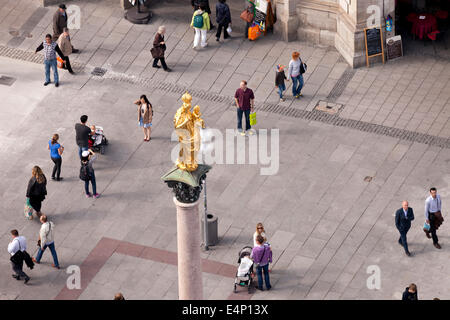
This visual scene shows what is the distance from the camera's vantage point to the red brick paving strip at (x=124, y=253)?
3412 centimetres

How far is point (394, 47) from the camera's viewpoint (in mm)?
42906

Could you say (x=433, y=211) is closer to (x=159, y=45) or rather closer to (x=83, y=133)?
(x=83, y=133)

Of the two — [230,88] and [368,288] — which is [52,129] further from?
Result: [368,288]

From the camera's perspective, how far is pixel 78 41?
1754 inches

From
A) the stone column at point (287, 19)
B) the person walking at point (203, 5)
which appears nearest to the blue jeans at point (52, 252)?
the person walking at point (203, 5)

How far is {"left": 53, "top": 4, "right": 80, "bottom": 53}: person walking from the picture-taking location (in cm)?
4369

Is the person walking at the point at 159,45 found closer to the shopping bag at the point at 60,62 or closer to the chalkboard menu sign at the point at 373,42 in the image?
the shopping bag at the point at 60,62

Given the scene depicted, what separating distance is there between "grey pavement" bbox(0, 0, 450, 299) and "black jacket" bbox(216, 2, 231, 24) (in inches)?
33.9

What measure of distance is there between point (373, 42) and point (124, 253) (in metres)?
12.2

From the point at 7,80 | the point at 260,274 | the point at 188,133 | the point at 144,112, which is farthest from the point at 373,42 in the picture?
the point at 188,133

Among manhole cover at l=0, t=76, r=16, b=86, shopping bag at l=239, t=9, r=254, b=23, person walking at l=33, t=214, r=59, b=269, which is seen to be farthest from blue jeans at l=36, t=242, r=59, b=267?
shopping bag at l=239, t=9, r=254, b=23

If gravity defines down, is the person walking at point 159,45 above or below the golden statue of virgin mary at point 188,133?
below

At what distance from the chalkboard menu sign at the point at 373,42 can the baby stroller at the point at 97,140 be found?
9.42m
